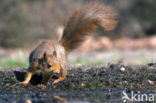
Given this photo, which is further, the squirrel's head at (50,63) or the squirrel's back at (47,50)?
the squirrel's back at (47,50)

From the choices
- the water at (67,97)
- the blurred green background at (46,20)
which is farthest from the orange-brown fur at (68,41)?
the blurred green background at (46,20)

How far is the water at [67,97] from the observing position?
6.24 metres

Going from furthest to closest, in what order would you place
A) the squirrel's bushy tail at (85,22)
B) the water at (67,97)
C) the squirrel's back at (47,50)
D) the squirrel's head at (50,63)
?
the squirrel's bushy tail at (85,22)
the squirrel's back at (47,50)
the squirrel's head at (50,63)
the water at (67,97)

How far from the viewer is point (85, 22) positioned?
8055mm

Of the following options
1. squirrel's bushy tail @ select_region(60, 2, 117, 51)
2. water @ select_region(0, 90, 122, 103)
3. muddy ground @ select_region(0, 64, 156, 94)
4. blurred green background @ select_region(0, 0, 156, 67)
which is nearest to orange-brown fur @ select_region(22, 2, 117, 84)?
squirrel's bushy tail @ select_region(60, 2, 117, 51)

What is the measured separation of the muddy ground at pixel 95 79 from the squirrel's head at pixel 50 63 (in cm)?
23

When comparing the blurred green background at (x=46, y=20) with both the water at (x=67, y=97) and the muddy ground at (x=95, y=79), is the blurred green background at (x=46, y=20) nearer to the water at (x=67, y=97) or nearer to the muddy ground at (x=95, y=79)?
the muddy ground at (x=95, y=79)

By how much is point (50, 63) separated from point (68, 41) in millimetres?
1040

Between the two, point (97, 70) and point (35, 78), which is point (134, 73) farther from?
point (35, 78)

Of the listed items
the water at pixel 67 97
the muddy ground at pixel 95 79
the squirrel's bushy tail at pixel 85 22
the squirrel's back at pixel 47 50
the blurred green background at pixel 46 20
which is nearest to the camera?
the water at pixel 67 97

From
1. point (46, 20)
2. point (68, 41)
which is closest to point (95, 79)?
point (68, 41)

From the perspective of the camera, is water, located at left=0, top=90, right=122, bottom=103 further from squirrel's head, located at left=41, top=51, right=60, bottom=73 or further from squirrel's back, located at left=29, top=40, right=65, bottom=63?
squirrel's back, located at left=29, top=40, right=65, bottom=63

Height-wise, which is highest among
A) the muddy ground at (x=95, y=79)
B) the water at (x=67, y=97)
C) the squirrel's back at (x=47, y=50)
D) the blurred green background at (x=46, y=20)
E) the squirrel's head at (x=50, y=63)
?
the blurred green background at (x=46, y=20)

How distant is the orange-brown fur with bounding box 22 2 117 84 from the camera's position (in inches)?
288
